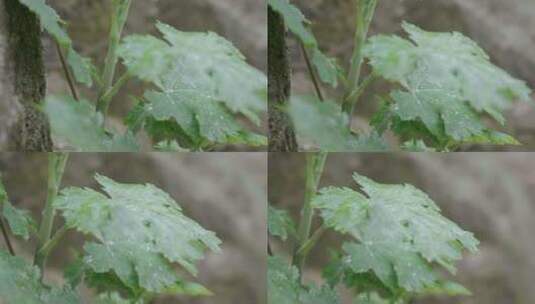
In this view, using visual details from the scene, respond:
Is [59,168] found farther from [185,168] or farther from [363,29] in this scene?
[363,29]

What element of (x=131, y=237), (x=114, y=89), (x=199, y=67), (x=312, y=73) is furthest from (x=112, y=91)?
(x=312, y=73)

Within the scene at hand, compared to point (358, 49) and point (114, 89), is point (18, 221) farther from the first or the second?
point (358, 49)

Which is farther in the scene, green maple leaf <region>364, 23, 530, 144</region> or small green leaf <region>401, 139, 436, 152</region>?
small green leaf <region>401, 139, 436, 152</region>

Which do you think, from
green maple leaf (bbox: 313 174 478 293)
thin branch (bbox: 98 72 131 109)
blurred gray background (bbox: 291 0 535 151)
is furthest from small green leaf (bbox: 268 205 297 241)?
thin branch (bbox: 98 72 131 109)

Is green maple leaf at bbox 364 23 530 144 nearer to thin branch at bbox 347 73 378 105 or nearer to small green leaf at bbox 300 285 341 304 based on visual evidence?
thin branch at bbox 347 73 378 105

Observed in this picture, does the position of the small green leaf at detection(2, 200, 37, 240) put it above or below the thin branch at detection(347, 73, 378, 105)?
below

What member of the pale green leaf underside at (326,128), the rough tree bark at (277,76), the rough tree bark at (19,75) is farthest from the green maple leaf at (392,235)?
the rough tree bark at (19,75)
